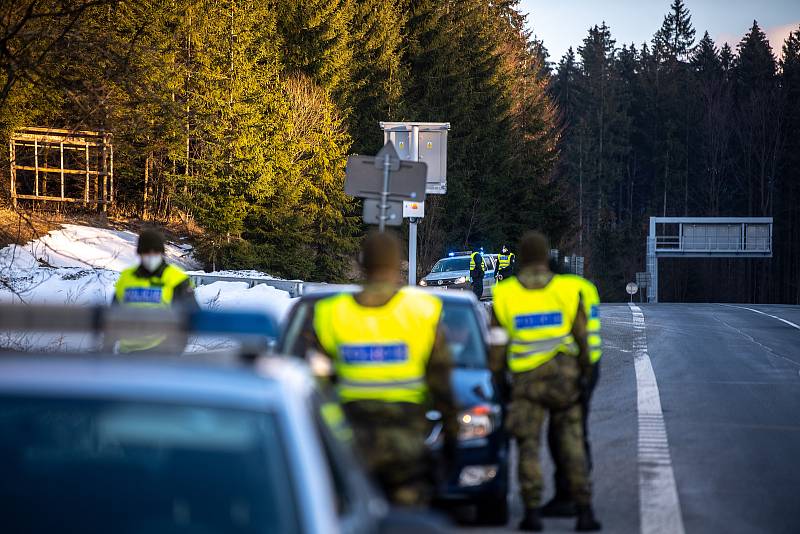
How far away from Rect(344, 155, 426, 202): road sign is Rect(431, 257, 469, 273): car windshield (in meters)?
22.6

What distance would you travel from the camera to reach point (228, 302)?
24047mm

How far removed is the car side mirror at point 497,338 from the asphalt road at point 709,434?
4.22 ft

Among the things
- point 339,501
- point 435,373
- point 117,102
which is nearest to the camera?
point 339,501

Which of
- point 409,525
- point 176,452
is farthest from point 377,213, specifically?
point 409,525

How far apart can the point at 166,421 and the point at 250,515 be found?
1.20 ft

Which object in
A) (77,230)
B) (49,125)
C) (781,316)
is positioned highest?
(49,125)

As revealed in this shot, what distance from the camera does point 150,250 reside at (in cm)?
878

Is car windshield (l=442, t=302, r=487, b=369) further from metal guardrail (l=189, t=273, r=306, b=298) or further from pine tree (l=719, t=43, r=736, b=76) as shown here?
pine tree (l=719, t=43, r=736, b=76)

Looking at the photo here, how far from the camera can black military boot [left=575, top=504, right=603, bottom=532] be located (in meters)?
7.80

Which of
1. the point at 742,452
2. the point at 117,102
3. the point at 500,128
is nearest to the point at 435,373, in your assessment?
the point at 742,452

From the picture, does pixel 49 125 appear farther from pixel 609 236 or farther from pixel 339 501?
Answer: pixel 609 236

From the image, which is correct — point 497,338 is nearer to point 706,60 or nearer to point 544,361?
point 544,361

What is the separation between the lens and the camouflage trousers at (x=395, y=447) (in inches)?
212

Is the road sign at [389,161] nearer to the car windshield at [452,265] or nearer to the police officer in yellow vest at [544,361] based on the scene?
the police officer in yellow vest at [544,361]
